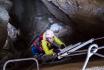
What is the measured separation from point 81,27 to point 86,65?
1.89 ft

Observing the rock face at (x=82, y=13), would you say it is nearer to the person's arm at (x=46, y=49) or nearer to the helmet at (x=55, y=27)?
the helmet at (x=55, y=27)

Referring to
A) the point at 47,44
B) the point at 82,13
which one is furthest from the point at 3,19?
the point at 82,13

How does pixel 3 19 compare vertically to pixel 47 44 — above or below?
above

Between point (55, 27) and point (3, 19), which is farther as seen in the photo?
point (55, 27)

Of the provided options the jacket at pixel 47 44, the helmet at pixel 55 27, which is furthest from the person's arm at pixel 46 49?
the helmet at pixel 55 27

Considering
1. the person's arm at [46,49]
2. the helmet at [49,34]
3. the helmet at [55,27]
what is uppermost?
the helmet at [55,27]

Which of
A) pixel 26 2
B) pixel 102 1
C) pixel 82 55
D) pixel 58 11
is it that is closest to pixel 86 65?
pixel 82 55

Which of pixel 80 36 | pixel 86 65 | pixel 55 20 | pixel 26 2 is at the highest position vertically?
pixel 26 2

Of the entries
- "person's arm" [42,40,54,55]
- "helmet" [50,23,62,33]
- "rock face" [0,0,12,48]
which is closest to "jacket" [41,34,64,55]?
"person's arm" [42,40,54,55]

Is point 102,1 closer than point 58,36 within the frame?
Yes

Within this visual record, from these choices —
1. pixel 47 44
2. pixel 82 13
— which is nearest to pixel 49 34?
pixel 47 44

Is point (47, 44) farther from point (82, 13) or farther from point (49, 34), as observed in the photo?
point (82, 13)

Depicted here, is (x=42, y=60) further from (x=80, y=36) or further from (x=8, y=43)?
(x=80, y=36)

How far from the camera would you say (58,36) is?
67.2 inches
